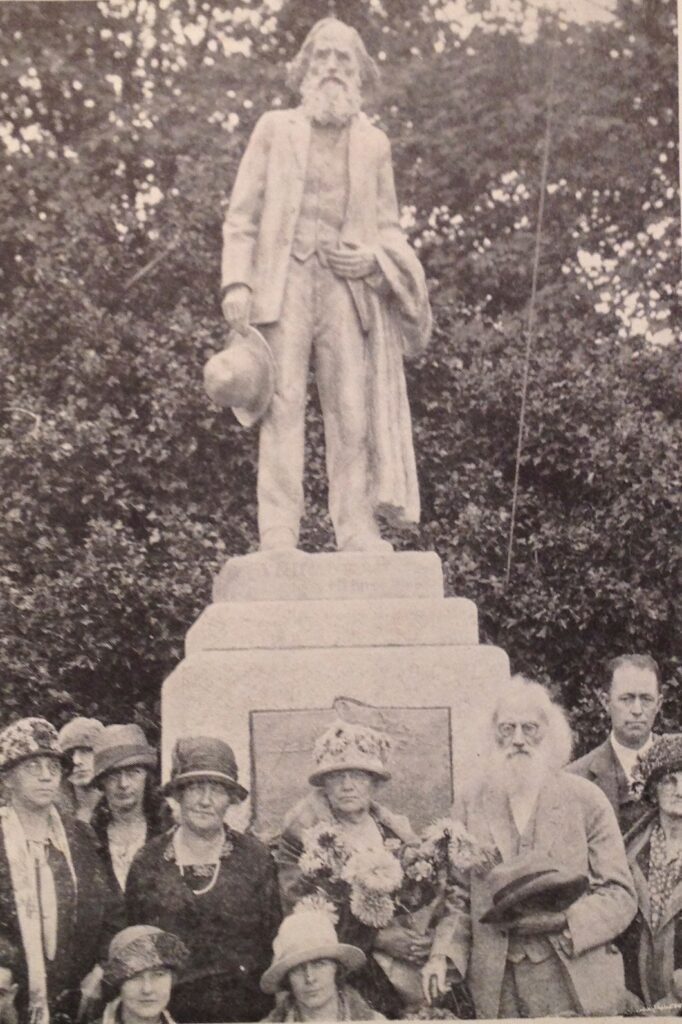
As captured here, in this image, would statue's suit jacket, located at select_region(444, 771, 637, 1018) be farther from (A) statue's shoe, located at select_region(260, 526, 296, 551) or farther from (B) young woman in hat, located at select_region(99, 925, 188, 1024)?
(A) statue's shoe, located at select_region(260, 526, 296, 551)

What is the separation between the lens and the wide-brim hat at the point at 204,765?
7.09 meters

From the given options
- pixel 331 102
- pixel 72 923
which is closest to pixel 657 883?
pixel 72 923

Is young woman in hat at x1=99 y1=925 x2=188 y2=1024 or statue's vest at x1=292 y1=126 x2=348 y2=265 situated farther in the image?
statue's vest at x1=292 y1=126 x2=348 y2=265

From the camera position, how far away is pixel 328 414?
8.01 metres

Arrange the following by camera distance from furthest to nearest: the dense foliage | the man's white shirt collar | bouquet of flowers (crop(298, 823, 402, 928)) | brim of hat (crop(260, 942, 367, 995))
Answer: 1. the dense foliage
2. the man's white shirt collar
3. bouquet of flowers (crop(298, 823, 402, 928))
4. brim of hat (crop(260, 942, 367, 995))

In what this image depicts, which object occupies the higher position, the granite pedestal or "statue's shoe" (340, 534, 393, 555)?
"statue's shoe" (340, 534, 393, 555)

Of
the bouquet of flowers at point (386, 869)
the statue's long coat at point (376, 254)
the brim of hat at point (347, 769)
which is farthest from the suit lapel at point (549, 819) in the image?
the statue's long coat at point (376, 254)

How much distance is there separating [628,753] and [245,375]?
6.63ft

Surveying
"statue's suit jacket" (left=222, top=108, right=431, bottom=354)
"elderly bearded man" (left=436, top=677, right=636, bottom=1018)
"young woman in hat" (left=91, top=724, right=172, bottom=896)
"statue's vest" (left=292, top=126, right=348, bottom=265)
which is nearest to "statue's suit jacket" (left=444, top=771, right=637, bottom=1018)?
"elderly bearded man" (left=436, top=677, right=636, bottom=1018)

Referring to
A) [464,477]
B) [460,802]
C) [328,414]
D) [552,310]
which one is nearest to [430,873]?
[460,802]

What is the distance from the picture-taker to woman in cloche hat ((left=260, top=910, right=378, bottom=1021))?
700 centimetres

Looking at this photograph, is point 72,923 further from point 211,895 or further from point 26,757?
point 26,757

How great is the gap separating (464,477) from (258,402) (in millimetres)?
2884

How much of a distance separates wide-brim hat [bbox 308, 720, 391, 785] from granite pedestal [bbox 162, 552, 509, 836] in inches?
1.6
